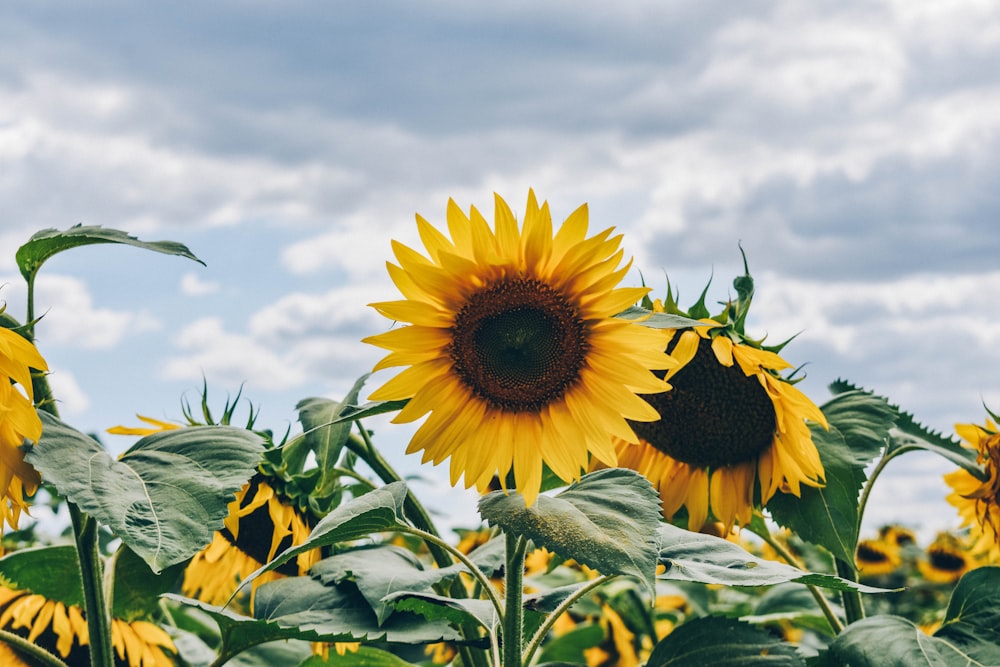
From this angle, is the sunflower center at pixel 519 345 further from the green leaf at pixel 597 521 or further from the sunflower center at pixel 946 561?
the sunflower center at pixel 946 561

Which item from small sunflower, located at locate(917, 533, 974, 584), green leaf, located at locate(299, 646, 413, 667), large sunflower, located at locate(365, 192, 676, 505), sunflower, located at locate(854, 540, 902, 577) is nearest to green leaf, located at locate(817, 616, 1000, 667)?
large sunflower, located at locate(365, 192, 676, 505)

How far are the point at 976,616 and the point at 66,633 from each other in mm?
1712

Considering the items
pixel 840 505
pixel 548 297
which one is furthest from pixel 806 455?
pixel 548 297

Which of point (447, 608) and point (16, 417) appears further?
point (447, 608)

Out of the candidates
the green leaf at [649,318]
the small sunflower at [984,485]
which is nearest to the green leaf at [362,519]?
the green leaf at [649,318]

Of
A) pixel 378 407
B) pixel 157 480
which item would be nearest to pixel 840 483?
pixel 378 407

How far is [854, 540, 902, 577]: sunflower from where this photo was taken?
5332 millimetres

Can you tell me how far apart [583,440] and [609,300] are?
0.72 ft

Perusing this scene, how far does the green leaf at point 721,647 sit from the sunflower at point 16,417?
953mm

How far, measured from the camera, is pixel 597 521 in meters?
1.31

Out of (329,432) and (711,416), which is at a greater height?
(711,416)

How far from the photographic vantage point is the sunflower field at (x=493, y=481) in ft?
4.50

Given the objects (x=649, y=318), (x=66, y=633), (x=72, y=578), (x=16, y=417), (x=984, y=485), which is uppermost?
(x=649, y=318)

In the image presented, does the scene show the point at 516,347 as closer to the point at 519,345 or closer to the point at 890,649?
the point at 519,345
